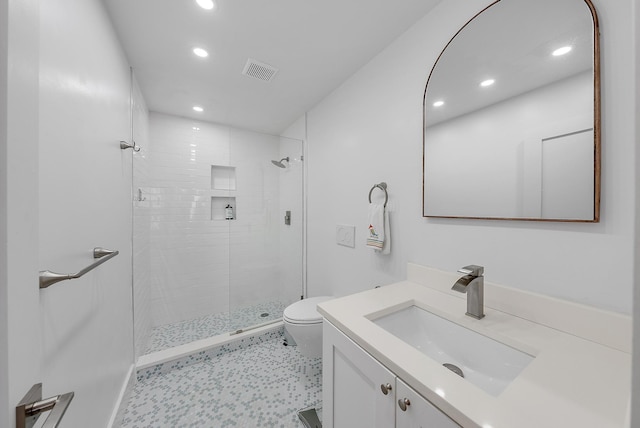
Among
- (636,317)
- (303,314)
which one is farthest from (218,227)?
(636,317)

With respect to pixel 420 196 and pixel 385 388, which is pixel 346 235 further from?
pixel 385 388

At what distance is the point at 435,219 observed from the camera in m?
1.21

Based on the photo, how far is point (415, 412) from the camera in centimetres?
60

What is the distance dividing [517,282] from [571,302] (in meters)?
0.15

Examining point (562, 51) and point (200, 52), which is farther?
point (200, 52)

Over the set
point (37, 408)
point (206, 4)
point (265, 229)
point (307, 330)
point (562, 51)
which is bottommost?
point (307, 330)

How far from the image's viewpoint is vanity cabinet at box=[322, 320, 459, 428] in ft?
1.95

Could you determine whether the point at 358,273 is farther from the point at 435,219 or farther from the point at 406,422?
the point at 406,422

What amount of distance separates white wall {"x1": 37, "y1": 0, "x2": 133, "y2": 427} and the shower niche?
114cm

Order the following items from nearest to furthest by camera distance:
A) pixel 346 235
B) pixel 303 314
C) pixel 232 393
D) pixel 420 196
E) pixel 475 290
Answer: pixel 475 290 → pixel 420 196 → pixel 232 393 → pixel 303 314 → pixel 346 235

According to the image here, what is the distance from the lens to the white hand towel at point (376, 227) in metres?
1.41

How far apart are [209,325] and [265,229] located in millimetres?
1131

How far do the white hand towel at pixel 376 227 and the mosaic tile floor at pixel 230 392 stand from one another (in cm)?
106

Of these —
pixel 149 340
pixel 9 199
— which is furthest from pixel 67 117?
pixel 149 340
